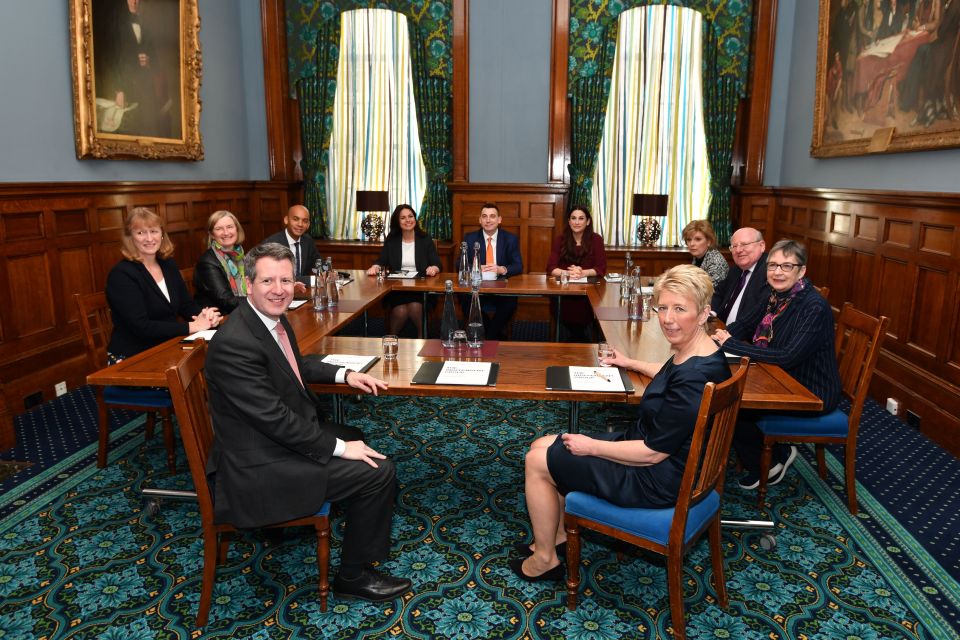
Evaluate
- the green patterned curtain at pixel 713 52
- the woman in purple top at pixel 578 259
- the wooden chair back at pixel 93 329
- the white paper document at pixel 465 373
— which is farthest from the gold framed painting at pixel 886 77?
the wooden chair back at pixel 93 329

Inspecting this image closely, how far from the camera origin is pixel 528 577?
113 inches

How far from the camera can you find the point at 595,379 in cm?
299

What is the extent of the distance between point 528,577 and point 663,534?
2.41ft

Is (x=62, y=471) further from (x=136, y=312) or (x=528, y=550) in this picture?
(x=528, y=550)

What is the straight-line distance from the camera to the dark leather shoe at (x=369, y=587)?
107 inches

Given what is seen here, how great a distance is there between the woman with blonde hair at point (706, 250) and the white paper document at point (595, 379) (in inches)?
88.0

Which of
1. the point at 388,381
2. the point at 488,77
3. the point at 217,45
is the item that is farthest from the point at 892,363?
the point at 217,45

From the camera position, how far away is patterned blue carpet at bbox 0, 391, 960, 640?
102 inches

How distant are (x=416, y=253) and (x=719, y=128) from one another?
152 inches

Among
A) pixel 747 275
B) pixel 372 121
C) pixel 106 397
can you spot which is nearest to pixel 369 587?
pixel 106 397

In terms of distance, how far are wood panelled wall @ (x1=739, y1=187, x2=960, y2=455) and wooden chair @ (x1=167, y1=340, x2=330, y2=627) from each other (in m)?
3.85

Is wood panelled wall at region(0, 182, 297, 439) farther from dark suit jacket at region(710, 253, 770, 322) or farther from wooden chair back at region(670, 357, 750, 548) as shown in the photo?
dark suit jacket at region(710, 253, 770, 322)

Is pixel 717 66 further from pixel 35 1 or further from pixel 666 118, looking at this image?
pixel 35 1

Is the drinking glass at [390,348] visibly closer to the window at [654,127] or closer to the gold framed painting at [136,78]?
the gold framed painting at [136,78]
